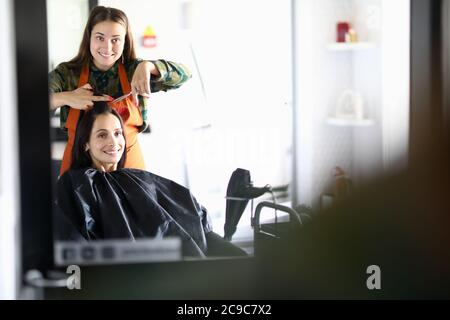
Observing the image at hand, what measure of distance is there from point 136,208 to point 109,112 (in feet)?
0.68

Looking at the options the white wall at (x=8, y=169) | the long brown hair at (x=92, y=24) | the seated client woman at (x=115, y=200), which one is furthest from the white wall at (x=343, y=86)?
the white wall at (x=8, y=169)

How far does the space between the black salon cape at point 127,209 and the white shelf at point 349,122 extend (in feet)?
1.10

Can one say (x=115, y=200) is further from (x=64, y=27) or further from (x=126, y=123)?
(x=64, y=27)

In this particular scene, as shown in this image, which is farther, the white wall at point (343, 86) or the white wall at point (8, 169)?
the white wall at point (343, 86)

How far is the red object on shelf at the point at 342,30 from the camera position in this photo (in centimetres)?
150

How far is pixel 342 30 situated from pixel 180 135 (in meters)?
0.41

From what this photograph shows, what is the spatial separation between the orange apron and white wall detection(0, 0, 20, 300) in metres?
0.10

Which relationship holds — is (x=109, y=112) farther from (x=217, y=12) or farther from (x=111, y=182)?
(x=217, y=12)

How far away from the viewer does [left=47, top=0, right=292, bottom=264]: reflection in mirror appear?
56.6 inches

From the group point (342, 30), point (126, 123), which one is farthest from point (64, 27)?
point (342, 30)

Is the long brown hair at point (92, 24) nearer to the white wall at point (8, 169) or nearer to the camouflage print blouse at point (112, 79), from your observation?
the camouflage print blouse at point (112, 79)

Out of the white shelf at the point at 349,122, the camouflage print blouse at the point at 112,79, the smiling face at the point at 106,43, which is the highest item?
the smiling face at the point at 106,43

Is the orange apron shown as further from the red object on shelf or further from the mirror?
the red object on shelf

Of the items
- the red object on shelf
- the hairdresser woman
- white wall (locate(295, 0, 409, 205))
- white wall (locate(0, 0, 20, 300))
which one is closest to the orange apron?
the hairdresser woman
